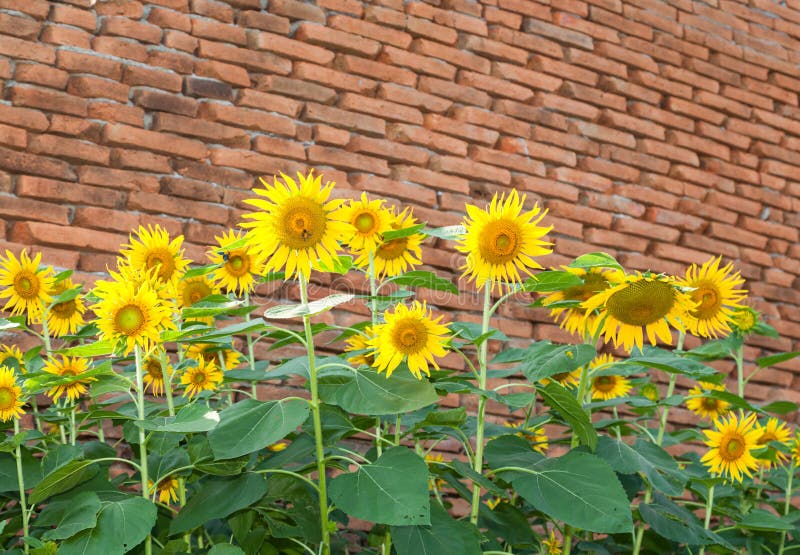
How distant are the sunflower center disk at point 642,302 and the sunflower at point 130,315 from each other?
27.1 inches

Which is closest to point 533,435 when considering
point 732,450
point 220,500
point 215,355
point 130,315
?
point 732,450

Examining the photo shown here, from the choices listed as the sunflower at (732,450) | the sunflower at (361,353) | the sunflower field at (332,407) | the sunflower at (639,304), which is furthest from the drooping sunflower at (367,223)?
the sunflower at (732,450)

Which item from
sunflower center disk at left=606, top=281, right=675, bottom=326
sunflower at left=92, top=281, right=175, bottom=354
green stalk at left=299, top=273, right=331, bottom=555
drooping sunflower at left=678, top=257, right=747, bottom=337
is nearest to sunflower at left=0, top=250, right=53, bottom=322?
sunflower at left=92, top=281, right=175, bottom=354

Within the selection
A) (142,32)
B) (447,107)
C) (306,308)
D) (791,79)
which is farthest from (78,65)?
(791,79)

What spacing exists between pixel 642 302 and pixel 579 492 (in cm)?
31

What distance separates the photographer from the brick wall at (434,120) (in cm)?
224

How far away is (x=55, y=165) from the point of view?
2.21 metres

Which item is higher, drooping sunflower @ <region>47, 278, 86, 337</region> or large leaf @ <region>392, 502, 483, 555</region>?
drooping sunflower @ <region>47, 278, 86, 337</region>

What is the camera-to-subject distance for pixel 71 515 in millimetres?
1254

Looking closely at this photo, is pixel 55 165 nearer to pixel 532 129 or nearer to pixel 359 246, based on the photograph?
pixel 359 246

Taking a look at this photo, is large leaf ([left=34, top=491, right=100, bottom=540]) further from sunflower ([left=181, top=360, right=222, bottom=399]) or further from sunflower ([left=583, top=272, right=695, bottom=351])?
sunflower ([left=583, top=272, right=695, bottom=351])

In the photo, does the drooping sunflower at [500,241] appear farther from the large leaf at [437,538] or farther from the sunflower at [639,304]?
the large leaf at [437,538]

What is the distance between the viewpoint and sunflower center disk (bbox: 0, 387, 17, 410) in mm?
1459

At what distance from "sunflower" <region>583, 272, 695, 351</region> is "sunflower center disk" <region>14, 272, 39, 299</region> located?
3.24 ft
